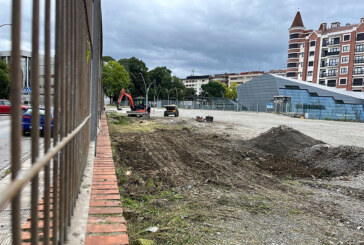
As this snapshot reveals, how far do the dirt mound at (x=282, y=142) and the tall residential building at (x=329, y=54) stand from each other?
67.7 metres

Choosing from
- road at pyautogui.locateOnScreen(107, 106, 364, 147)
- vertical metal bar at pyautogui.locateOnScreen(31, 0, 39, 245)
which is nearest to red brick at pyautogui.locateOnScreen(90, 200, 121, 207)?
vertical metal bar at pyautogui.locateOnScreen(31, 0, 39, 245)

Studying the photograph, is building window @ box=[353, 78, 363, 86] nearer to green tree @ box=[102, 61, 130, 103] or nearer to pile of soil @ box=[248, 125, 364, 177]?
green tree @ box=[102, 61, 130, 103]

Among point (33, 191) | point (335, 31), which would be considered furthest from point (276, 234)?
point (335, 31)

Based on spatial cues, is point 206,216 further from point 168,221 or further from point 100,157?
point 100,157

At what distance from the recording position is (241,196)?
4.84m

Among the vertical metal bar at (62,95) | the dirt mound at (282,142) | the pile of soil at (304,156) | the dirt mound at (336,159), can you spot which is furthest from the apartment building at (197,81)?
the vertical metal bar at (62,95)

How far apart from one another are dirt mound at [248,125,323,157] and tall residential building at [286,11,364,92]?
67672 millimetres

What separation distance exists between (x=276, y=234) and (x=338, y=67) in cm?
7973

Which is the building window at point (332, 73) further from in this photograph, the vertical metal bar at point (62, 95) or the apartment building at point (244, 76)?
the vertical metal bar at point (62, 95)

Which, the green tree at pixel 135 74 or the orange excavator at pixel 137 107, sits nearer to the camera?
the orange excavator at pixel 137 107

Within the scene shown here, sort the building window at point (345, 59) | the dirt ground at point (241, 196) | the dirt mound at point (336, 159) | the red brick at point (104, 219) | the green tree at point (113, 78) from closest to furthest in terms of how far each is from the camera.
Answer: the red brick at point (104, 219), the dirt ground at point (241, 196), the dirt mound at point (336, 159), the building window at point (345, 59), the green tree at point (113, 78)

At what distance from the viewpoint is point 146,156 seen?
814cm

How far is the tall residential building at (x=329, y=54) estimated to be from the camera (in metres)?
68.1

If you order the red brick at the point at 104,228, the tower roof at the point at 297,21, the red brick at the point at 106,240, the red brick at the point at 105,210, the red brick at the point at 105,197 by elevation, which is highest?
the tower roof at the point at 297,21
